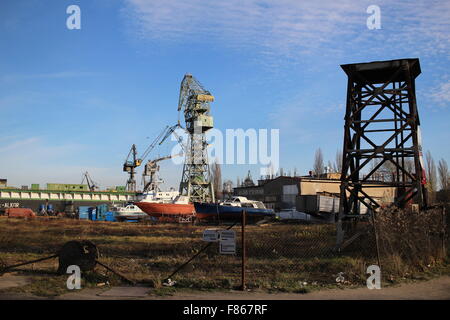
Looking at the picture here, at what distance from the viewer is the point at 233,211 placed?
1660 inches

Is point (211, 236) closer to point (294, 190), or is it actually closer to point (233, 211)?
point (233, 211)

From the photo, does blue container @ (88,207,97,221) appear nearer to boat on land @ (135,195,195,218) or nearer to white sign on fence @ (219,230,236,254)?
boat on land @ (135,195,195,218)

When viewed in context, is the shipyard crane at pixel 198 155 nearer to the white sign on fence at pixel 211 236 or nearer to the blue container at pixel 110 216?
the blue container at pixel 110 216

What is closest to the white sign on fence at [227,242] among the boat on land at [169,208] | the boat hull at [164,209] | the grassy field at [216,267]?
the grassy field at [216,267]

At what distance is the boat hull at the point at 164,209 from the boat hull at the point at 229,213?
7.98 m

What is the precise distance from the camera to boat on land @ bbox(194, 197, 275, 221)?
137 feet

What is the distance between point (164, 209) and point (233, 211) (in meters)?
13.7

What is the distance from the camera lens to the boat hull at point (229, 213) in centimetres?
4159

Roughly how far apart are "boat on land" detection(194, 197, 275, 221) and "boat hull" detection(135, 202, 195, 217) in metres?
7.66

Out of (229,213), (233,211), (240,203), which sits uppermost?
(240,203)

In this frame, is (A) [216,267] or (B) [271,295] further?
(A) [216,267]

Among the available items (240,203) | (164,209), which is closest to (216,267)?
(240,203)

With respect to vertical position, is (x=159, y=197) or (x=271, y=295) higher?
(x=159, y=197)
